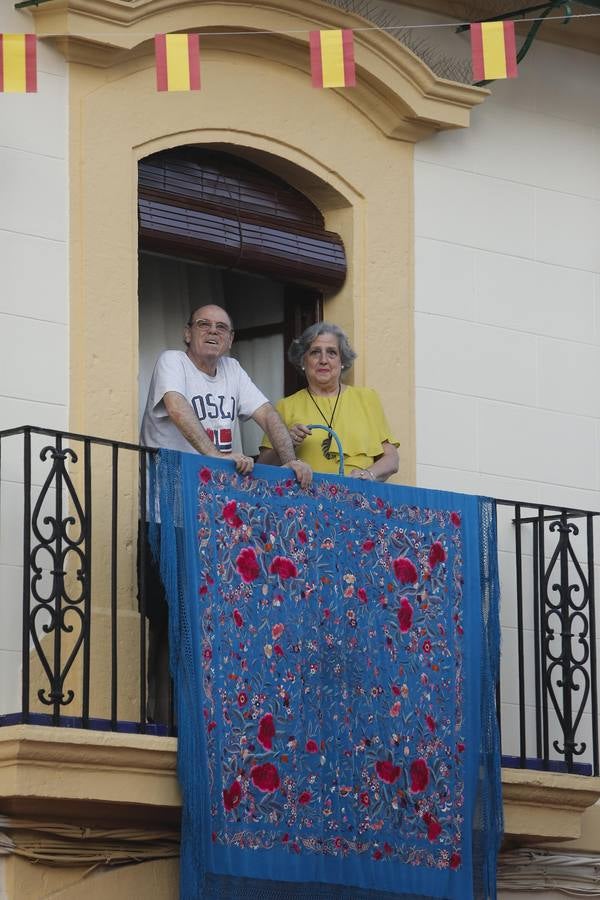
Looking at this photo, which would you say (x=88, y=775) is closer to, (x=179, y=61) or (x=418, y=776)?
(x=418, y=776)

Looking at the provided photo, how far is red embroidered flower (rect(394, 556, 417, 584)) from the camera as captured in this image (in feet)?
37.4

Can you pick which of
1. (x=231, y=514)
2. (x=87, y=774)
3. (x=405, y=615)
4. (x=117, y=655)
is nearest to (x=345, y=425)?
(x=405, y=615)

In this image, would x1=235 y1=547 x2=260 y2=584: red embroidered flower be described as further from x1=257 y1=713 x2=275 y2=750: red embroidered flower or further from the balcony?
x1=257 y1=713 x2=275 y2=750: red embroidered flower

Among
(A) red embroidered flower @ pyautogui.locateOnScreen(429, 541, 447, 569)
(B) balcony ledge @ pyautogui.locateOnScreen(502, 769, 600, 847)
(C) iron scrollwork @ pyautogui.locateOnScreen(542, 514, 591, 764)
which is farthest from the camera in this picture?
(C) iron scrollwork @ pyautogui.locateOnScreen(542, 514, 591, 764)

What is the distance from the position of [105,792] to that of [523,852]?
2470 millimetres

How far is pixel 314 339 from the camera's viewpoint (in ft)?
38.9

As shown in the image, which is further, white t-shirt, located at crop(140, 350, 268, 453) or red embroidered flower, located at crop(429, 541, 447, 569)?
red embroidered flower, located at crop(429, 541, 447, 569)

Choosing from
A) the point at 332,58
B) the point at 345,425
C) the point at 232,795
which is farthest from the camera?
the point at 345,425

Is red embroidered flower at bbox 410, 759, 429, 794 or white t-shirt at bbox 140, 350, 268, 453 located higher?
white t-shirt at bbox 140, 350, 268, 453

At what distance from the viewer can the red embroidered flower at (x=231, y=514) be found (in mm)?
10898

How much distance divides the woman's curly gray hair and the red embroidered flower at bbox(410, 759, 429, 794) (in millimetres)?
1903

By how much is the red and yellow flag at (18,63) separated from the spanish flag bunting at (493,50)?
6.30ft

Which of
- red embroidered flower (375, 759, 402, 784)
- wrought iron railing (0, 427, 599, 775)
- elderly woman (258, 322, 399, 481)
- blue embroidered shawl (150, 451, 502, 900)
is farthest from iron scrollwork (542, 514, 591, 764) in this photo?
red embroidered flower (375, 759, 402, 784)

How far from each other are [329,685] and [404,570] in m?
0.69
